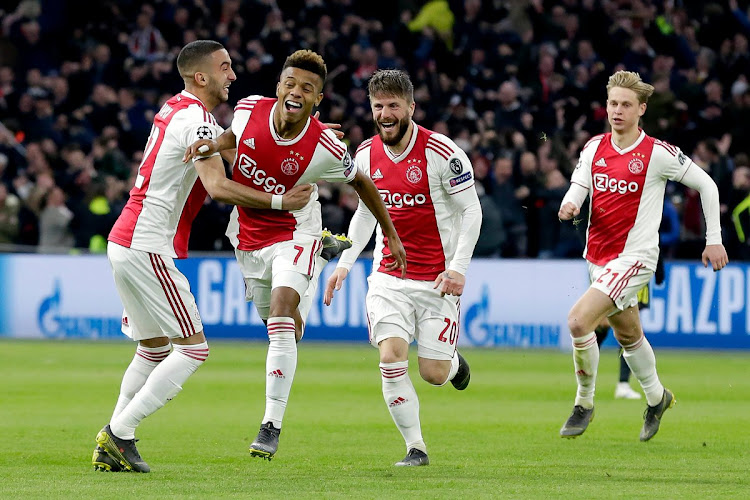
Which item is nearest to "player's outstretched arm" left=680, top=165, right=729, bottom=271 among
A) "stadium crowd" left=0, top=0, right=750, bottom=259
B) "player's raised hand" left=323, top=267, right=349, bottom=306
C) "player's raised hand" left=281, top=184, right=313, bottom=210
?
"player's raised hand" left=323, top=267, right=349, bottom=306

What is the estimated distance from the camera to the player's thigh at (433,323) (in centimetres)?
883

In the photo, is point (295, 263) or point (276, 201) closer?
point (276, 201)

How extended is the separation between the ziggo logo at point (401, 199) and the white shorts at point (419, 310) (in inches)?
18.6

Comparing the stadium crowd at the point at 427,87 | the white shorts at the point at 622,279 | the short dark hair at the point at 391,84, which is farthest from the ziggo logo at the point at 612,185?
the stadium crowd at the point at 427,87

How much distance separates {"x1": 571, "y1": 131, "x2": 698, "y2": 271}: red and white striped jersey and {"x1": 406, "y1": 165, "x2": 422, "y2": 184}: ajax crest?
63.0 inches

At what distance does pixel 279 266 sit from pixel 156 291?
2.88 feet

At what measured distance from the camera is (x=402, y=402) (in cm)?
832

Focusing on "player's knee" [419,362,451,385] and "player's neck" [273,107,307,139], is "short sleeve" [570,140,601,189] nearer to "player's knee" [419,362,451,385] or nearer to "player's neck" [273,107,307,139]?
"player's knee" [419,362,451,385]

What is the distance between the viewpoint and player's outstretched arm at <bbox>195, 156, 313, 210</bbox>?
25.4 feet

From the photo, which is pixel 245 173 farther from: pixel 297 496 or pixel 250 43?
pixel 250 43

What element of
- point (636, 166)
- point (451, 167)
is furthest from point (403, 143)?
point (636, 166)

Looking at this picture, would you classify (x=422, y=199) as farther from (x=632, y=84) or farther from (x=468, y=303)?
(x=468, y=303)

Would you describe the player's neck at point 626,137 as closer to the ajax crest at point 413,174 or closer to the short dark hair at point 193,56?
the ajax crest at point 413,174

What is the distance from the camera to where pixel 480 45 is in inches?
930
